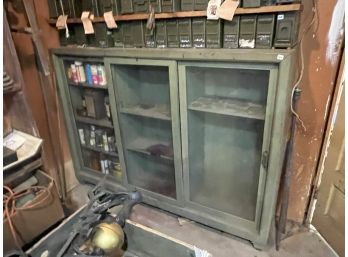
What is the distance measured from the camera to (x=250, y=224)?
167 cm

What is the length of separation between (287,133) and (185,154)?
2.07ft

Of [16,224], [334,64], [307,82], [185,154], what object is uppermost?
[334,64]

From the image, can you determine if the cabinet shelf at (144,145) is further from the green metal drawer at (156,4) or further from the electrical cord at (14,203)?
the green metal drawer at (156,4)

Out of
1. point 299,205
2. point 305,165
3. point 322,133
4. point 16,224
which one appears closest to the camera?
point 16,224

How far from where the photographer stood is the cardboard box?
1408mm

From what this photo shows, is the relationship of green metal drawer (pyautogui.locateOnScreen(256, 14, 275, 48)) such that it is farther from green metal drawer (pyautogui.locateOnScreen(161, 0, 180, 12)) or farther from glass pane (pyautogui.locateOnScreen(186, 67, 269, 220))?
green metal drawer (pyautogui.locateOnScreen(161, 0, 180, 12))

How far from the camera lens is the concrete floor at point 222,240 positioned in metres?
1.66

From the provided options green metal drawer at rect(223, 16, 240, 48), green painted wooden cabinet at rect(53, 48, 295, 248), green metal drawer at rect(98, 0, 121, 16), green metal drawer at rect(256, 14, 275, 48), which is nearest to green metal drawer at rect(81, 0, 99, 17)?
green metal drawer at rect(98, 0, 121, 16)

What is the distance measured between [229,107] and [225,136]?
12.3 inches

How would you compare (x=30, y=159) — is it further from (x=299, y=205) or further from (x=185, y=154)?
(x=299, y=205)

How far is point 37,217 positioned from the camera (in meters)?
1.52

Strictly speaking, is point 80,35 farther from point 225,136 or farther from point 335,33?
point 335,33

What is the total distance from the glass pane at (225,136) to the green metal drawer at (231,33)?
224 mm

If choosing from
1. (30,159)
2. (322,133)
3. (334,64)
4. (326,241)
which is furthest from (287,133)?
(30,159)
